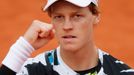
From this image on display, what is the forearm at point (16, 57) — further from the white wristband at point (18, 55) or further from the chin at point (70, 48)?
the chin at point (70, 48)

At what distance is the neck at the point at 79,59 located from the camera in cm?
399

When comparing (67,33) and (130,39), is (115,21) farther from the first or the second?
(67,33)

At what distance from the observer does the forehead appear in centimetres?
385

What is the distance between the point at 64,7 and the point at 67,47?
0.99 ft

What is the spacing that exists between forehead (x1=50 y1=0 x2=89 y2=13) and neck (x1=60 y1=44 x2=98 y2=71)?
1.04ft

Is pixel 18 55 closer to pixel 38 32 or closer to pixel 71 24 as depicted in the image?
pixel 38 32

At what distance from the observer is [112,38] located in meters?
10.6

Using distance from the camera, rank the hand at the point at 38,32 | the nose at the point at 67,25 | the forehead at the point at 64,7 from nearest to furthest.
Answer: the nose at the point at 67,25
the forehead at the point at 64,7
the hand at the point at 38,32

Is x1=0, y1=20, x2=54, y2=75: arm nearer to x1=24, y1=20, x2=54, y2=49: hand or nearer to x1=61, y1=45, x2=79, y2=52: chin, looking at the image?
x1=24, y1=20, x2=54, y2=49: hand

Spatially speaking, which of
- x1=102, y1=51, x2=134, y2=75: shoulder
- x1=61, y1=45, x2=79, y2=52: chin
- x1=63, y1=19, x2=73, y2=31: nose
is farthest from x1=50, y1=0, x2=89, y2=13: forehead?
x1=102, y1=51, x2=134, y2=75: shoulder

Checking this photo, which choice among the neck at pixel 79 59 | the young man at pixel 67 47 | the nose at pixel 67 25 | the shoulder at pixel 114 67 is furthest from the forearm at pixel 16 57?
the shoulder at pixel 114 67

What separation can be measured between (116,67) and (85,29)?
380 millimetres

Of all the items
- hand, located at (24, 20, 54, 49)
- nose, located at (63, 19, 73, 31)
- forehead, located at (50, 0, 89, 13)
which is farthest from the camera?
hand, located at (24, 20, 54, 49)

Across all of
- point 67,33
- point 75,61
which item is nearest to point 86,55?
point 75,61
